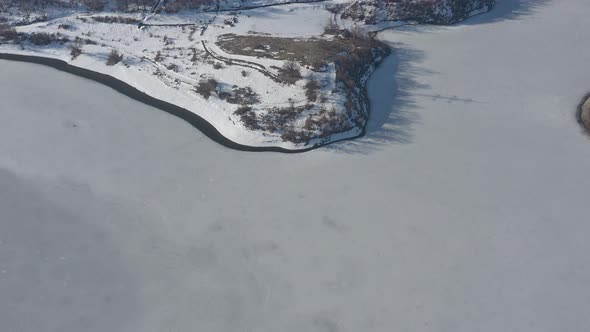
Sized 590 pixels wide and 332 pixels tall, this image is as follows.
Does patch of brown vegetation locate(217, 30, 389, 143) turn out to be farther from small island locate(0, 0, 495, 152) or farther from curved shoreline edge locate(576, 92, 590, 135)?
curved shoreline edge locate(576, 92, 590, 135)

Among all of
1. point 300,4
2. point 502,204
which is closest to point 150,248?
point 502,204

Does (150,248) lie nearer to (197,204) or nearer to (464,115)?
(197,204)

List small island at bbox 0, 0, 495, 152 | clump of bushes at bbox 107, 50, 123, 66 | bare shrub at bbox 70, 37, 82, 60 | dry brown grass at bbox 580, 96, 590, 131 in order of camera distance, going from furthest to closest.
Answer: bare shrub at bbox 70, 37, 82, 60 → clump of bushes at bbox 107, 50, 123, 66 → small island at bbox 0, 0, 495, 152 → dry brown grass at bbox 580, 96, 590, 131

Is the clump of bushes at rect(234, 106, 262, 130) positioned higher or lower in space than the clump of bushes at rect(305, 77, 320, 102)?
lower

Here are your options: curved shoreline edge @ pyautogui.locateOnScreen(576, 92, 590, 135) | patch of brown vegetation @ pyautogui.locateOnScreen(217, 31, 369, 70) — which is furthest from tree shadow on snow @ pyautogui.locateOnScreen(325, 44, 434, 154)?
curved shoreline edge @ pyautogui.locateOnScreen(576, 92, 590, 135)

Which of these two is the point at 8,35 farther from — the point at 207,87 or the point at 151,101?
the point at 207,87

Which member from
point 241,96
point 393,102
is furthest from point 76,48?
point 393,102
